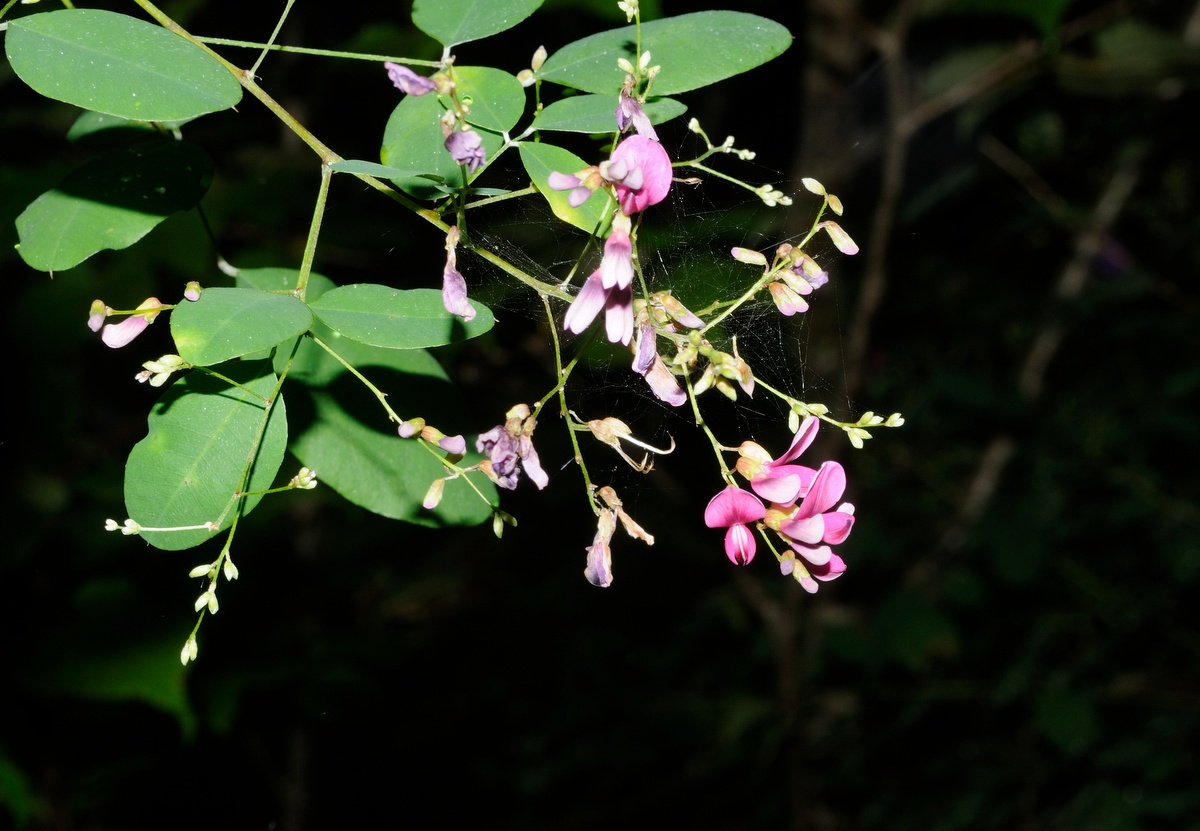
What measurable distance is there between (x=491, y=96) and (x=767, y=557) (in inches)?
84.5

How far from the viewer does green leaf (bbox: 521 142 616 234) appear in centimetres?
67

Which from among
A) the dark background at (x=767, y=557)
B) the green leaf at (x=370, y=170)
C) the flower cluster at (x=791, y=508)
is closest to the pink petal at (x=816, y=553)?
the flower cluster at (x=791, y=508)

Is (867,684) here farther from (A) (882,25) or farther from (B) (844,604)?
(A) (882,25)

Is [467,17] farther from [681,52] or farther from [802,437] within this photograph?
[802,437]

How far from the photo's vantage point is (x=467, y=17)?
75 centimetres

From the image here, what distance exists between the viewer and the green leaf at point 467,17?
2.42 ft

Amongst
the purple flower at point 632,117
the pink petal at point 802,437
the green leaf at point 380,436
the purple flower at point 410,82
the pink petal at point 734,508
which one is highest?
the purple flower at point 410,82

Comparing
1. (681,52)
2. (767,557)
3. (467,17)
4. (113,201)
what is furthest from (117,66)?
(767,557)

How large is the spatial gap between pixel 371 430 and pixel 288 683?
1470 mm

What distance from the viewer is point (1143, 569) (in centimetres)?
282

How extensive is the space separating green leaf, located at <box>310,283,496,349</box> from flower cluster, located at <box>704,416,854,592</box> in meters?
0.22

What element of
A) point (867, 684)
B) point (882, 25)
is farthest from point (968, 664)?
point (882, 25)

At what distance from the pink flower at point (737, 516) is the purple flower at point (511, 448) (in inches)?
5.7

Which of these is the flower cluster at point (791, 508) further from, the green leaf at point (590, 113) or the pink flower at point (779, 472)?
the green leaf at point (590, 113)
